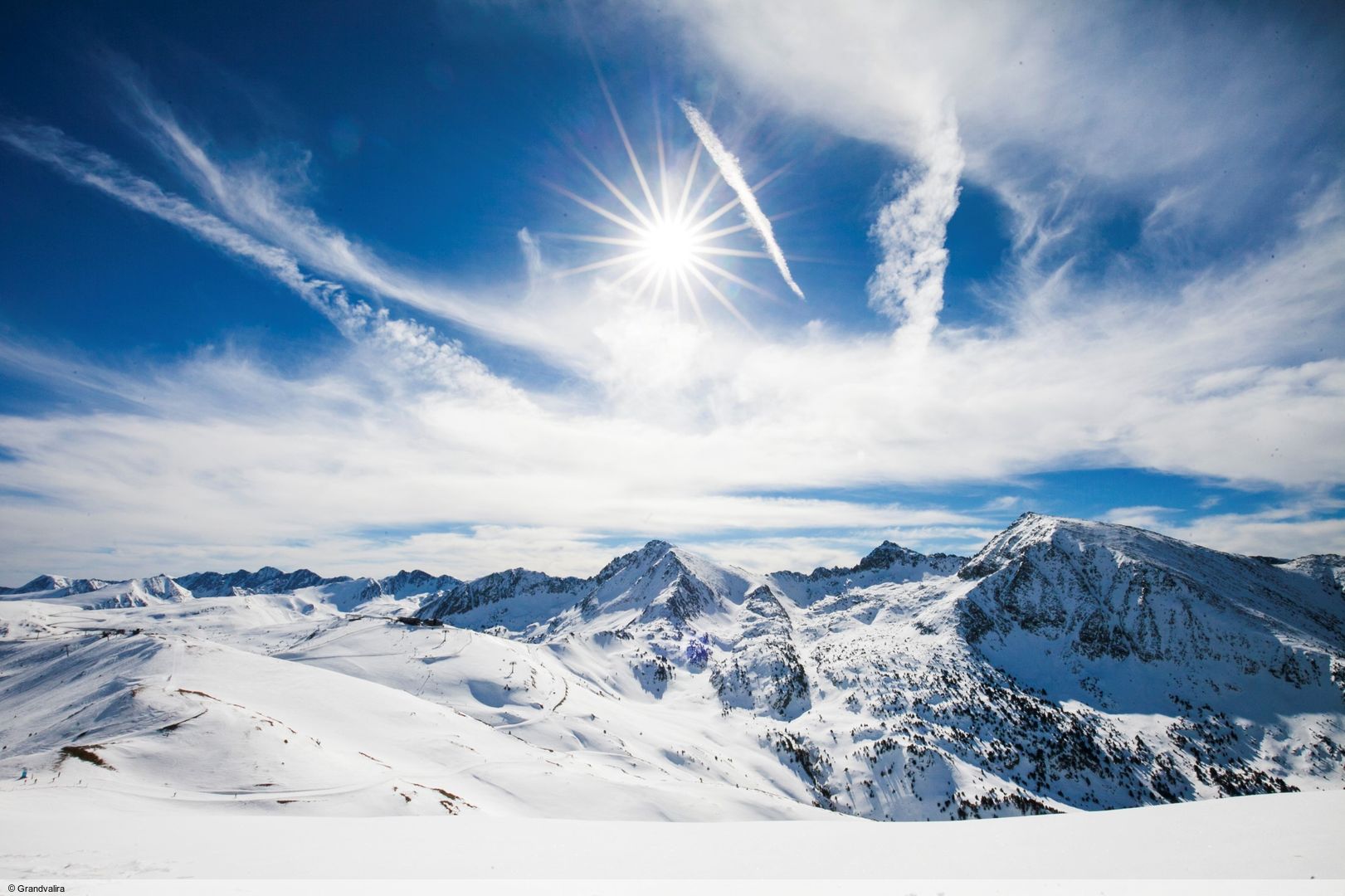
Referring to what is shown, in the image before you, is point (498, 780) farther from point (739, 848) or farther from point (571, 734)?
point (739, 848)

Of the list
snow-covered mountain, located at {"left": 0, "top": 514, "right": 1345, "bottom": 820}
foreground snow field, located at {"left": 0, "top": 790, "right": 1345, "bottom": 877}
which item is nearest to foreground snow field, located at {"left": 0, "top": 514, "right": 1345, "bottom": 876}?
foreground snow field, located at {"left": 0, "top": 790, "right": 1345, "bottom": 877}

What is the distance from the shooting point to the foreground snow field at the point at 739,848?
11.8m

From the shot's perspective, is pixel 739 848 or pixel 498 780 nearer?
pixel 739 848

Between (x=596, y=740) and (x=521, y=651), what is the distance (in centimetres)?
5431

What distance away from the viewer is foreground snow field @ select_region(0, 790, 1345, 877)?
11789 mm

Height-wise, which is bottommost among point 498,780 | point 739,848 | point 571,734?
point 571,734

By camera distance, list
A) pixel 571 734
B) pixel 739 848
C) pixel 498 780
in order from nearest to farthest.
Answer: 1. pixel 739 848
2. pixel 498 780
3. pixel 571 734

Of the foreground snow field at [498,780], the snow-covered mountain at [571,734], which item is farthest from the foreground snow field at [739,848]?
the snow-covered mountain at [571,734]

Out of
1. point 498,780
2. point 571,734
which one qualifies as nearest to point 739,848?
point 498,780

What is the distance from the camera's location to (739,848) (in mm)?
14648

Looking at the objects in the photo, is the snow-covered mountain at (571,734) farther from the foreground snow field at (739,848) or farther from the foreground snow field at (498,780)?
the foreground snow field at (739,848)

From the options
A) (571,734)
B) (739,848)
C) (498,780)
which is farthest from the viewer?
(571,734)

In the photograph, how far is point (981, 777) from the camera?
449 feet

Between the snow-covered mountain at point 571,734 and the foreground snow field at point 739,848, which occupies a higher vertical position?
the foreground snow field at point 739,848
